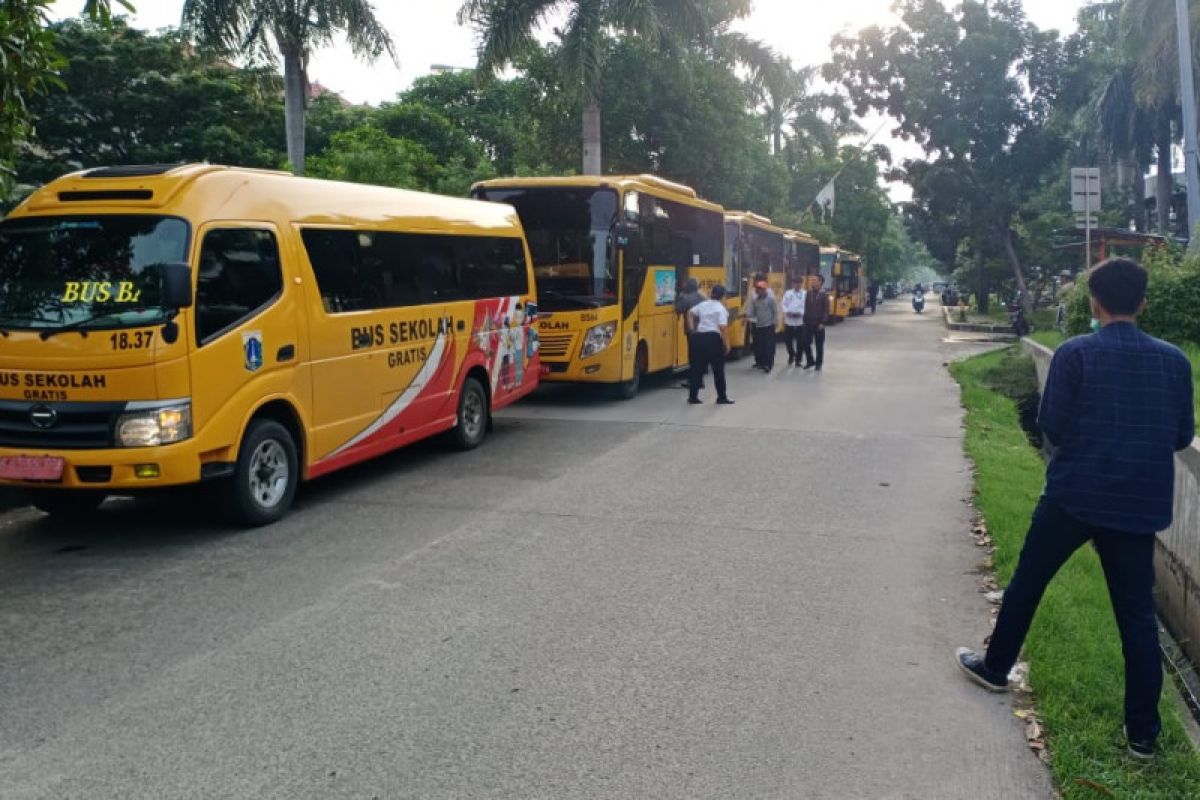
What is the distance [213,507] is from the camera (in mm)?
7984

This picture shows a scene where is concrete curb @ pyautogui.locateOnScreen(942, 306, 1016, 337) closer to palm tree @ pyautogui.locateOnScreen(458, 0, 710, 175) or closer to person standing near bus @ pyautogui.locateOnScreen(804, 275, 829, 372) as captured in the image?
person standing near bus @ pyautogui.locateOnScreen(804, 275, 829, 372)

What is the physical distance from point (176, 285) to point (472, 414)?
5.07 m

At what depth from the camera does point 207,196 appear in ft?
25.4

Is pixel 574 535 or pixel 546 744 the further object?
pixel 574 535

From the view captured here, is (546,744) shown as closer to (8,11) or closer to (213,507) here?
(213,507)

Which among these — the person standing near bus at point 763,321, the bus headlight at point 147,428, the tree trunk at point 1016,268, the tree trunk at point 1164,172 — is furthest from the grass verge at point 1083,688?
the tree trunk at point 1164,172

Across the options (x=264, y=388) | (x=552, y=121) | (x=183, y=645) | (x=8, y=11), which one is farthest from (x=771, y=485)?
(x=552, y=121)

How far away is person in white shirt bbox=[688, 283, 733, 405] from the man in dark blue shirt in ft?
36.6

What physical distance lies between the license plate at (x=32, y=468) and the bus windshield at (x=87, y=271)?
2.81ft

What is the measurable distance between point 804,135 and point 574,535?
4466cm

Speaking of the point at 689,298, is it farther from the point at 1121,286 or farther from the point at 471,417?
the point at 1121,286

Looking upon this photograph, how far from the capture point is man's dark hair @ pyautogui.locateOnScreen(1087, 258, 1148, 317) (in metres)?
4.34

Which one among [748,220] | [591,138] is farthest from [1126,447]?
[748,220]

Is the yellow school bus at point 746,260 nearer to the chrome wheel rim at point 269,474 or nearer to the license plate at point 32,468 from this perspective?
the chrome wheel rim at point 269,474
